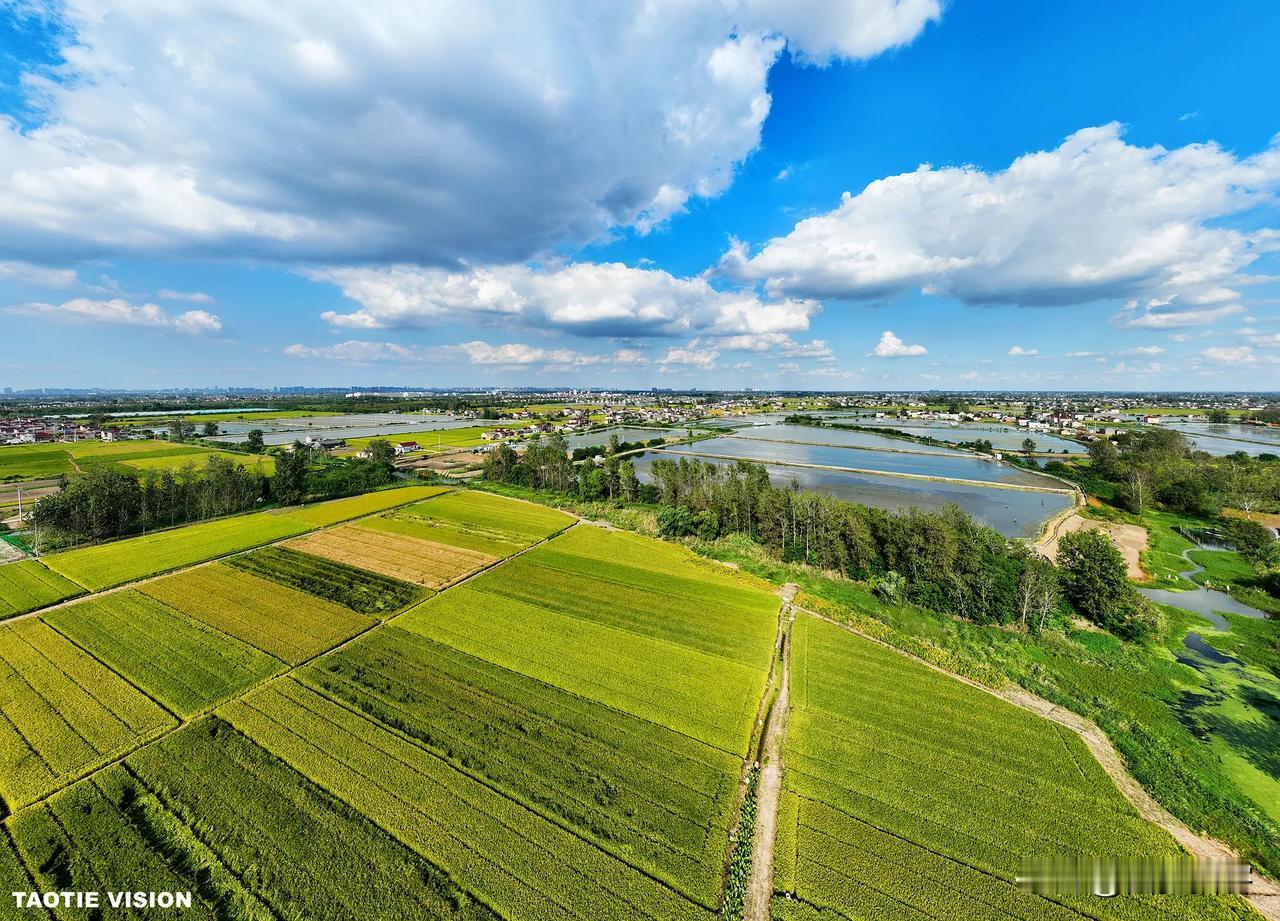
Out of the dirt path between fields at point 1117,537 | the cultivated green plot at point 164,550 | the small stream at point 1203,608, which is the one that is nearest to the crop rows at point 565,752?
the cultivated green plot at point 164,550

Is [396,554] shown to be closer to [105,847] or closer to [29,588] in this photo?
[29,588]

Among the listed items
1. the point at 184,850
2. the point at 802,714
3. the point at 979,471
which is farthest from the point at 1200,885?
the point at 979,471

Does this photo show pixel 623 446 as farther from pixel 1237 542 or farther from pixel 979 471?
pixel 1237 542

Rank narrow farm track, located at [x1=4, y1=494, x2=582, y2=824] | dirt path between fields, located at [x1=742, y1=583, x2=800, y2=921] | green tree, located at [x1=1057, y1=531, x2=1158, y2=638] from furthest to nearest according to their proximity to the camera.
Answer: green tree, located at [x1=1057, y1=531, x2=1158, y2=638] → narrow farm track, located at [x1=4, y1=494, x2=582, y2=824] → dirt path between fields, located at [x1=742, y1=583, x2=800, y2=921]

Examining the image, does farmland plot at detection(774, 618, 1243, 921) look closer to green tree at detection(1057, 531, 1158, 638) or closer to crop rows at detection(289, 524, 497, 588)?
green tree at detection(1057, 531, 1158, 638)

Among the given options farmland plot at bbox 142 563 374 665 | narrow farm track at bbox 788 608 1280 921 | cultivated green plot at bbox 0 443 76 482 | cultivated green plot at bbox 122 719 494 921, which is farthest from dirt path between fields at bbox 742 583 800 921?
cultivated green plot at bbox 0 443 76 482

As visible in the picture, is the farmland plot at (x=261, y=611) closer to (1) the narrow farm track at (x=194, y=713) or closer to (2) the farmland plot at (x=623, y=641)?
(1) the narrow farm track at (x=194, y=713)
